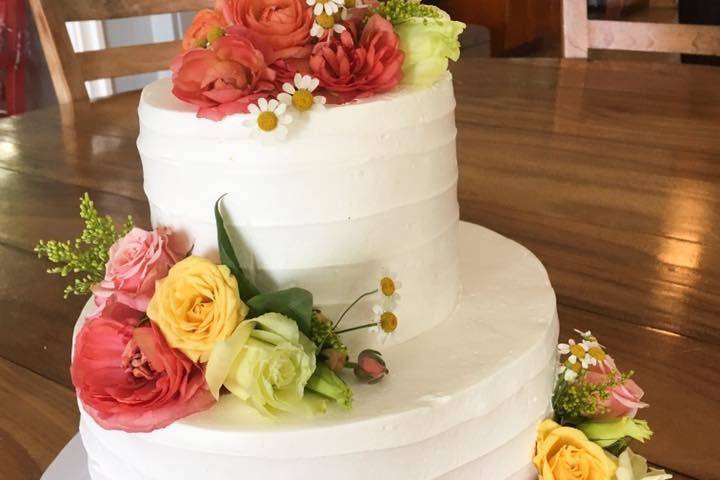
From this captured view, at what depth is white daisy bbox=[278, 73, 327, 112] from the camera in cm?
57

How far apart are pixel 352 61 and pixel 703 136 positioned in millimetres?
1132

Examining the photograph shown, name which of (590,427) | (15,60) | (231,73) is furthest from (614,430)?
(15,60)

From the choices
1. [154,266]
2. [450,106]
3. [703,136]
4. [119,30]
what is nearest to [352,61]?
[450,106]

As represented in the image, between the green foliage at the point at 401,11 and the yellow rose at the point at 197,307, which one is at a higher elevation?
the green foliage at the point at 401,11

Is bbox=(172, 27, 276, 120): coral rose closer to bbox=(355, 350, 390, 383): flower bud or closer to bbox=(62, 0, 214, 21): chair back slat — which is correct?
bbox=(355, 350, 390, 383): flower bud

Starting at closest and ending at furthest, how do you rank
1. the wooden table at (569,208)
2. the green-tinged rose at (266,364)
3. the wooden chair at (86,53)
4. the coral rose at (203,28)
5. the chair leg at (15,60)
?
1. the green-tinged rose at (266,364)
2. the coral rose at (203,28)
3. the wooden table at (569,208)
4. the wooden chair at (86,53)
5. the chair leg at (15,60)

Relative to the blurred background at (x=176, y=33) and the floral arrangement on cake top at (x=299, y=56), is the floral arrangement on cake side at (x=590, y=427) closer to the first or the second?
the floral arrangement on cake top at (x=299, y=56)

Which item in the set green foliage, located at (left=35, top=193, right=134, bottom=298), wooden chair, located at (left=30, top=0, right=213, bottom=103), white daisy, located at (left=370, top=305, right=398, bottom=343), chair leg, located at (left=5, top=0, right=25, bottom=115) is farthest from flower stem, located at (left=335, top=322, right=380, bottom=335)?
chair leg, located at (left=5, top=0, right=25, bottom=115)

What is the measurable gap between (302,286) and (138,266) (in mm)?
121

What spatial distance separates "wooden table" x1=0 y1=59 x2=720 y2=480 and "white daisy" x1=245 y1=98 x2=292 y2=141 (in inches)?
17.6

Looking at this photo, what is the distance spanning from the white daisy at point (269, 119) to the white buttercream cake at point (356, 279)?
13mm

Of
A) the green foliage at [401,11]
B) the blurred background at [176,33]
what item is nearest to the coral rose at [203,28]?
the green foliage at [401,11]

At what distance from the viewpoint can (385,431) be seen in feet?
1.80

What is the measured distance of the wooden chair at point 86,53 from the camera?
198cm
